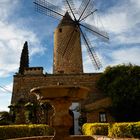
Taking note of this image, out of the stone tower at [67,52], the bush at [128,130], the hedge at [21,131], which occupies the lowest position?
the bush at [128,130]

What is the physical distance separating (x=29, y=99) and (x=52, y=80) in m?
2.82

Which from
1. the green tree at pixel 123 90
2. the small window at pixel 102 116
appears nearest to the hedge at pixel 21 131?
the small window at pixel 102 116

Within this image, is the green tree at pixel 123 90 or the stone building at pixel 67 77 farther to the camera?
the stone building at pixel 67 77

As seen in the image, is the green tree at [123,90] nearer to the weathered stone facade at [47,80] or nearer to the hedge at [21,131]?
the weathered stone facade at [47,80]

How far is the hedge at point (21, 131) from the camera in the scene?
1457cm

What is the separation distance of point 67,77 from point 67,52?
3.18m

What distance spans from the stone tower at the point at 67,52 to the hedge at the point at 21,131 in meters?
11.6

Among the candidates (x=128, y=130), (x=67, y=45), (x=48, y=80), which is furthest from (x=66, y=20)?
(x=128, y=130)

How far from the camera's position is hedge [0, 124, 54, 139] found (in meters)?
14.6

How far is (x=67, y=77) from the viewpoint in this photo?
25.1 meters

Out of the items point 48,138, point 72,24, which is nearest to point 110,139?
point 48,138

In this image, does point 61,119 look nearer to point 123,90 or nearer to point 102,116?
point 123,90

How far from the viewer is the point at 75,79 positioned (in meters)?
25.0

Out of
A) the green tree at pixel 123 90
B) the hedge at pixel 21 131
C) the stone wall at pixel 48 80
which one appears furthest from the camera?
the stone wall at pixel 48 80
